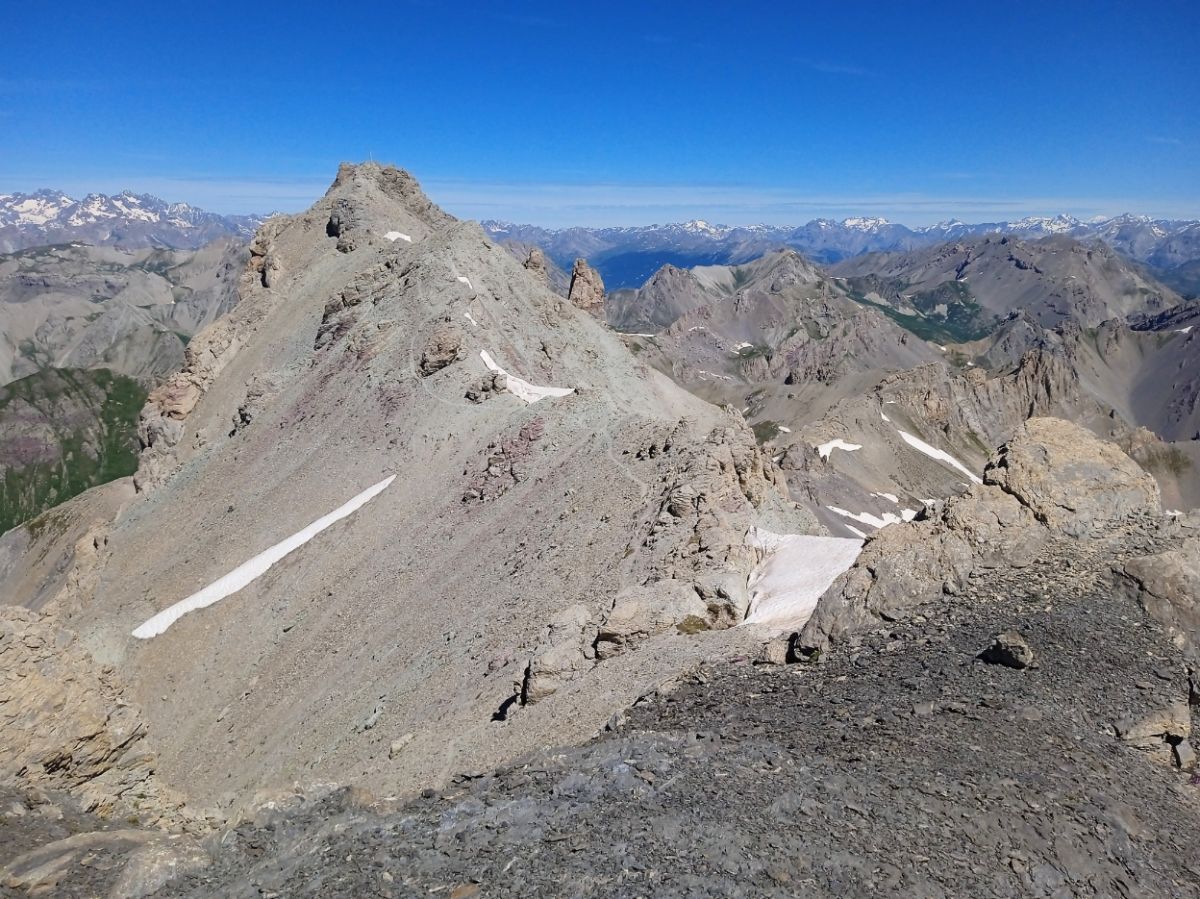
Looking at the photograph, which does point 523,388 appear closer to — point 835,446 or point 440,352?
point 440,352

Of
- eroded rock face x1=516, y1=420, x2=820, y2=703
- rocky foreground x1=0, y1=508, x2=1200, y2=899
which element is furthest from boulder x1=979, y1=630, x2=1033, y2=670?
eroded rock face x1=516, y1=420, x2=820, y2=703

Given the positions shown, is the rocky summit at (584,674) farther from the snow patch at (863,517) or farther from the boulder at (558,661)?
the snow patch at (863,517)

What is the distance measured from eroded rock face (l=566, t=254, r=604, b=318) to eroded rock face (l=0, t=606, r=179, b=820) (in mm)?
90536

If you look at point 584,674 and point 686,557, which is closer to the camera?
point 584,674

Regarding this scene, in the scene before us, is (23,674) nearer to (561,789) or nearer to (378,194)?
(561,789)

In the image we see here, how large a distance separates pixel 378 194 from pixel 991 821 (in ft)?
306

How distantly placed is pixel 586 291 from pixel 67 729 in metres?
95.1

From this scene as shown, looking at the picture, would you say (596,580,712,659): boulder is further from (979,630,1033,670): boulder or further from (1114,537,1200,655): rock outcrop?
(1114,537,1200,655): rock outcrop

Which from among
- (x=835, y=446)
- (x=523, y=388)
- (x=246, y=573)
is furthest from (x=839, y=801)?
(x=835, y=446)

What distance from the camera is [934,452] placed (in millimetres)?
164125

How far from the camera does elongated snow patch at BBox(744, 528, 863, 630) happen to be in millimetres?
25062

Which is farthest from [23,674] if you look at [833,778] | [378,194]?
[378,194]

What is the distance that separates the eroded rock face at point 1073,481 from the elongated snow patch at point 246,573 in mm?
36724

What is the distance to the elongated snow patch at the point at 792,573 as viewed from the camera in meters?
25.1
